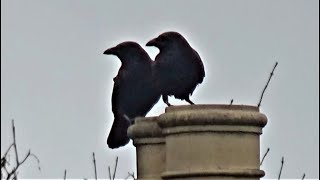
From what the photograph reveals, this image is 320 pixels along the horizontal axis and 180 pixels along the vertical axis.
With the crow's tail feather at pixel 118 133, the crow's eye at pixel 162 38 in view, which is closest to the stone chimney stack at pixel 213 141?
the crow's eye at pixel 162 38

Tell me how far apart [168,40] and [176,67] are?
0.54ft

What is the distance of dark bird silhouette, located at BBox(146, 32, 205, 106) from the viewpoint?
5922 mm

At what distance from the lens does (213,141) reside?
5.12 metres

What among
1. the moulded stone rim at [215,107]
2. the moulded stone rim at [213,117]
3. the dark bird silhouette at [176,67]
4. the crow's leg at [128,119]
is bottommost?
the crow's leg at [128,119]

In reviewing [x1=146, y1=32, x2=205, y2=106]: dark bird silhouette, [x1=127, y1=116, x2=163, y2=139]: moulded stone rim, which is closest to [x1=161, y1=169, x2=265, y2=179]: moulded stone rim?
[x1=127, y1=116, x2=163, y2=139]: moulded stone rim

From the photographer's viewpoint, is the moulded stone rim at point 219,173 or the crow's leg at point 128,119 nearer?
the moulded stone rim at point 219,173

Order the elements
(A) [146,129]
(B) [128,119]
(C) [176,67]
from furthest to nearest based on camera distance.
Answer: (B) [128,119]
(C) [176,67]
(A) [146,129]

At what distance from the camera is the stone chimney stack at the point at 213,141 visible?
16.8ft

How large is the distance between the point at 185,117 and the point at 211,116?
126 mm

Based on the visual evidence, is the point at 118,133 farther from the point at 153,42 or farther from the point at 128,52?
the point at 153,42

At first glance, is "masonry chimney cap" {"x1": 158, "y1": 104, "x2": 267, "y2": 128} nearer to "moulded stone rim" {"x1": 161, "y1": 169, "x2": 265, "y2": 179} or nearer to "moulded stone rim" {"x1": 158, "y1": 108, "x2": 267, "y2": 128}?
"moulded stone rim" {"x1": 158, "y1": 108, "x2": 267, "y2": 128}

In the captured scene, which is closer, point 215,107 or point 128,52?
point 215,107

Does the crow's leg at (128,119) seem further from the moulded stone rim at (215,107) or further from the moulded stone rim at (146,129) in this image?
the moulded stone rim at (215,107)

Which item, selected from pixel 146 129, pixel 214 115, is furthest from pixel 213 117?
pixel 146 129
